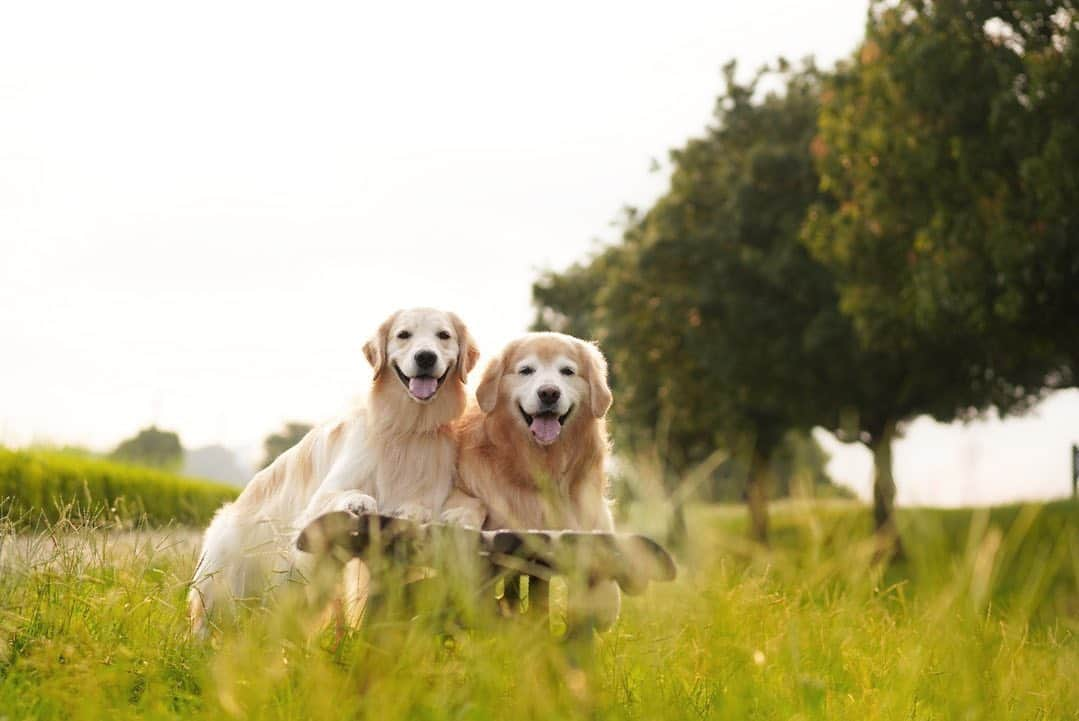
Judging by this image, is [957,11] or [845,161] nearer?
[957,11]

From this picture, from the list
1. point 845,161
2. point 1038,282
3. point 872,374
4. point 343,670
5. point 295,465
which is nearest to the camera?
point 343,670

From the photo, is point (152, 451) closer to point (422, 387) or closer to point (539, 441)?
point (422, 387)

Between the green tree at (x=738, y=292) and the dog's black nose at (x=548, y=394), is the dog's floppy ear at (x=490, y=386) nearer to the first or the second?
the dog's black nose at (x=548, y=394)

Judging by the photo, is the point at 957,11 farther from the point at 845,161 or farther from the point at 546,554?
the point at 546,554

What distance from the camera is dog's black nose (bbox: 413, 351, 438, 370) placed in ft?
19.3

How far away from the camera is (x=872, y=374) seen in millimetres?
24062

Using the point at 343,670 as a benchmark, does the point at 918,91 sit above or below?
above

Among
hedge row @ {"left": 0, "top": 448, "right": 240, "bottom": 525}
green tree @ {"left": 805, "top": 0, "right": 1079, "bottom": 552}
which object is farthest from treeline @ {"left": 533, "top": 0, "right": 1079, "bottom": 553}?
hedge row @ {"left": 0, "top": 448, "right": 240, "bottom": 525}

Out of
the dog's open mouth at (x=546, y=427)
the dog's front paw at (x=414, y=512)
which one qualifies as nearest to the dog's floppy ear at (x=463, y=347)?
the dog's open mouth at (x=546, y=427)

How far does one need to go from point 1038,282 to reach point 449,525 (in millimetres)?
14025

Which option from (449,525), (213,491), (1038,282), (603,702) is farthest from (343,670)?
(213,491)

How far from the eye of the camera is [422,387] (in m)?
5.94

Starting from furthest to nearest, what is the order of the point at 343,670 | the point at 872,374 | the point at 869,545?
the point at 872,374, the point at 343,670, the point at 869,545

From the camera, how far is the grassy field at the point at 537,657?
424cm
